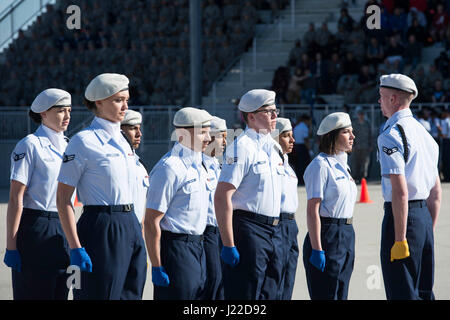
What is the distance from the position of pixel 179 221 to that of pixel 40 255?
100 centimetres

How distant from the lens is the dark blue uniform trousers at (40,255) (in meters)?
5.83

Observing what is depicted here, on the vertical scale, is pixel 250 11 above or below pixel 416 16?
above

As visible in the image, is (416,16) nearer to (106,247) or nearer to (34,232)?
(34,232)

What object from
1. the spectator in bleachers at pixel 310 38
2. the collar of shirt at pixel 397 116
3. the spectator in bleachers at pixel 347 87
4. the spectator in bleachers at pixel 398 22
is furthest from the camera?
the spectator in bleachers at pixel 310 38

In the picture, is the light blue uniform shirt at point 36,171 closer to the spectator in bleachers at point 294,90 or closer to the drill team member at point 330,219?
the drill team member at point 330,219

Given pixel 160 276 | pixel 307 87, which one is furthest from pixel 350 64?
pixel 160 276

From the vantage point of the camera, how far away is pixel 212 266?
5.97 meters

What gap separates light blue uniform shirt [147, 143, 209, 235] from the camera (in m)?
5.56

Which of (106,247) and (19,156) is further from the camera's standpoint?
(19,156)

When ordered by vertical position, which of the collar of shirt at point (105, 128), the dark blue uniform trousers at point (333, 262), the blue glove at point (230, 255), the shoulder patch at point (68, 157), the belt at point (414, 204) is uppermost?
the collar of shirt at point (105, 128)

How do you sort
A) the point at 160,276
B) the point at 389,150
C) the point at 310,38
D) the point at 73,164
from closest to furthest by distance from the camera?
the point at 73,164 < the point at 160,276 < the point at 389,150 < the point at 310,38

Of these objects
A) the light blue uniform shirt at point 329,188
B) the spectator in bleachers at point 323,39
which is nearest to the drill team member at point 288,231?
the light blue uniform shirt at point 329,188

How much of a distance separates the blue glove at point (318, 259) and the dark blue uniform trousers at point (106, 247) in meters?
1.61

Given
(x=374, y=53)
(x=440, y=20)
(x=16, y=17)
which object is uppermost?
(x=16, y=17)
